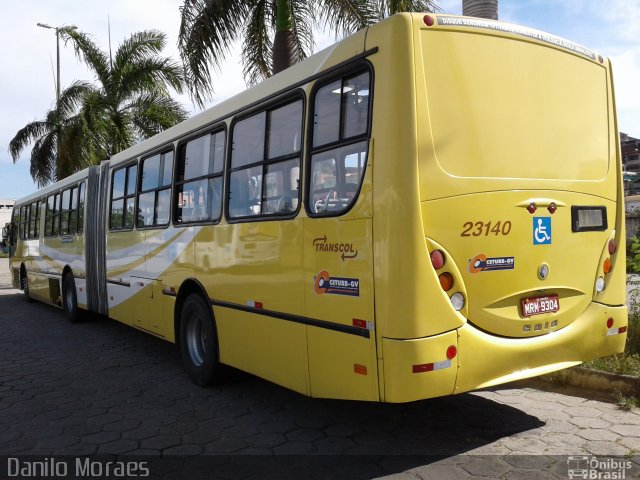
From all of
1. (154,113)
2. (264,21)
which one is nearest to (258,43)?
(264,21)

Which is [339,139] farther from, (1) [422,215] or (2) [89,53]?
(2) [89,53]

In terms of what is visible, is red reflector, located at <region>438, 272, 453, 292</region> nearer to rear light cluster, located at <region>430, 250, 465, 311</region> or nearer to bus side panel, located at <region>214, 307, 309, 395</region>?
rear light cluster, located at <region>430, 250, 465, 311</region>

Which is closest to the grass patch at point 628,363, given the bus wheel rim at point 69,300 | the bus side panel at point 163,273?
the bus side panel at point 163,273

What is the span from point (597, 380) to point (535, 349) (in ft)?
5.81

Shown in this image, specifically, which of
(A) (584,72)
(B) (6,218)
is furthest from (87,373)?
(B) (6,218)

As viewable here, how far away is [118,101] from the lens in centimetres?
2089

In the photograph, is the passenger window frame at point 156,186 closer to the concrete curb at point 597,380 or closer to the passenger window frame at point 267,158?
the passenger window frame at point 267,158

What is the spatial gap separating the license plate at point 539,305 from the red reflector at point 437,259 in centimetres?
79

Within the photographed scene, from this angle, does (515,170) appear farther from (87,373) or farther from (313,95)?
(87,373)

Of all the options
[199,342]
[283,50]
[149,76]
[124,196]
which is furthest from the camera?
[149,76]

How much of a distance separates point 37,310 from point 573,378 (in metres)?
A: 11.7

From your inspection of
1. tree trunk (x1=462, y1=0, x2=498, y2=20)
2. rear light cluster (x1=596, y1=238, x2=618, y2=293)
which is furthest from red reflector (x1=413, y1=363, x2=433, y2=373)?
tree trunk (x1=462, y1=0, x2=498, y2=20)

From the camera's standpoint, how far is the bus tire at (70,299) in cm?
1087

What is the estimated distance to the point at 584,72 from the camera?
480cm
